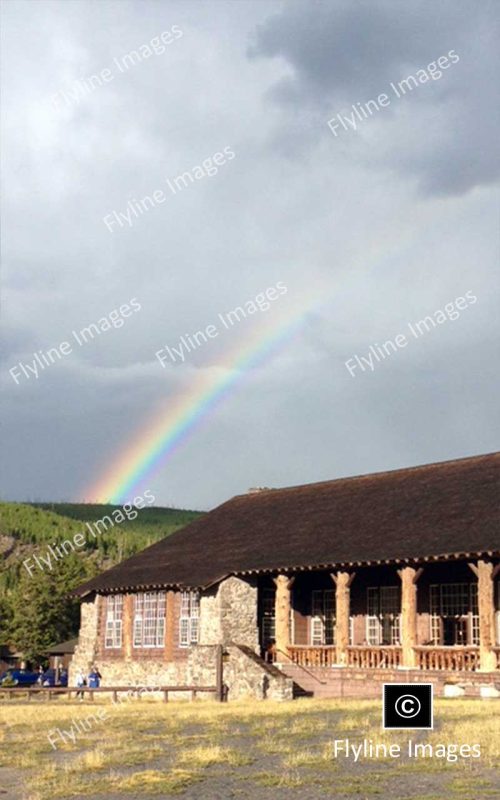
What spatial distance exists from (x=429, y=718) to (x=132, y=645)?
2763 centimetres

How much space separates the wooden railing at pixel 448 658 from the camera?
27.8 m

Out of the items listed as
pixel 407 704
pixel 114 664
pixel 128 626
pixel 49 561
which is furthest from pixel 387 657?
pixel 49 561

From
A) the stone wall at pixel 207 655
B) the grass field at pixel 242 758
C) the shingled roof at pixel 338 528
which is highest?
the shingled roof at pixel 338 528

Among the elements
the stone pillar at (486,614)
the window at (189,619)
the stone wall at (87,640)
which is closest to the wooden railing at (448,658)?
the stone pillar at (486,614)

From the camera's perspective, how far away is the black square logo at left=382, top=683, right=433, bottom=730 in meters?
13.1

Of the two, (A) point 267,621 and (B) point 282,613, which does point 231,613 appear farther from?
(B) point 282,613

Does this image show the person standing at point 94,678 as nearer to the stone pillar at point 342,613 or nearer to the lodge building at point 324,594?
the lodge building at point 324,594

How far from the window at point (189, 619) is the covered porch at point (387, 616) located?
2540 millimetres

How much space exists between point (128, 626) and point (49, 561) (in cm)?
1752

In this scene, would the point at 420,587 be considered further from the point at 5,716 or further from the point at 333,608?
the point at 5,716

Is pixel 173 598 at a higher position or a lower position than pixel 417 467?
lower

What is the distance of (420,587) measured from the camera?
32.0m

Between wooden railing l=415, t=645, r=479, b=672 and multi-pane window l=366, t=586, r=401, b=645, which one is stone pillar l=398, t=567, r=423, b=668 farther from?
multi-pane window l=366, t=586, r=401, b=645

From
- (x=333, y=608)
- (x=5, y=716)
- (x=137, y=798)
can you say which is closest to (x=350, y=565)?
(x=333, y=608)
